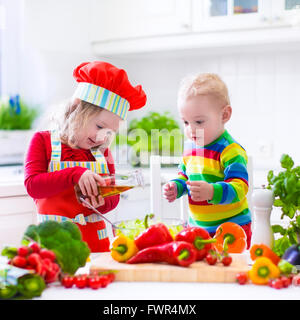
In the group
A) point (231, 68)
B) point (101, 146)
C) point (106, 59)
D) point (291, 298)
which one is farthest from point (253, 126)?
point (291, 298)

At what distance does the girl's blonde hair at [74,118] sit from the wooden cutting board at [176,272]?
2.10 feet

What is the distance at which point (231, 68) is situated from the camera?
3055 millimetres

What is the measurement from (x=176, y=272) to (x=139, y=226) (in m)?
0.19

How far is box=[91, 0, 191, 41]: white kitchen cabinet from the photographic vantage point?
2794 mm

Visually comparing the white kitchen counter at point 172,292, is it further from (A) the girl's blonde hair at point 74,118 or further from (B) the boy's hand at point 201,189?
(A) the girl's blonde hair at point 74,118

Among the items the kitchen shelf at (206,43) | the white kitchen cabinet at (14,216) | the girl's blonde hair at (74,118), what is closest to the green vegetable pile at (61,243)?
the girl's blonde hair at (74,118)

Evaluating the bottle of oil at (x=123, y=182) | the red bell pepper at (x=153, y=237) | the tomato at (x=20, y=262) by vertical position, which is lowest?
the tomato at (x=20, y=262)

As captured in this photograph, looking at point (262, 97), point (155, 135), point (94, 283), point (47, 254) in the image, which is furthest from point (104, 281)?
point (262, 97)

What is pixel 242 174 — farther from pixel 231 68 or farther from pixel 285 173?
pixel 231 68

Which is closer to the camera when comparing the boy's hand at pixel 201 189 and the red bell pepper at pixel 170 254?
the red bell pepper at pixel 170 254

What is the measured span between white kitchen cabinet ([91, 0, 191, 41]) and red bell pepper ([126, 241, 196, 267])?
188 cm

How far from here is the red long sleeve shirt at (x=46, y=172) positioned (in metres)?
1.58

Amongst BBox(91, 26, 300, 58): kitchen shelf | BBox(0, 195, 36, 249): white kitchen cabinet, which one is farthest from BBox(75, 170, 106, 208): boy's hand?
BBox(91, 26, 300, 58): kitchen shelf
